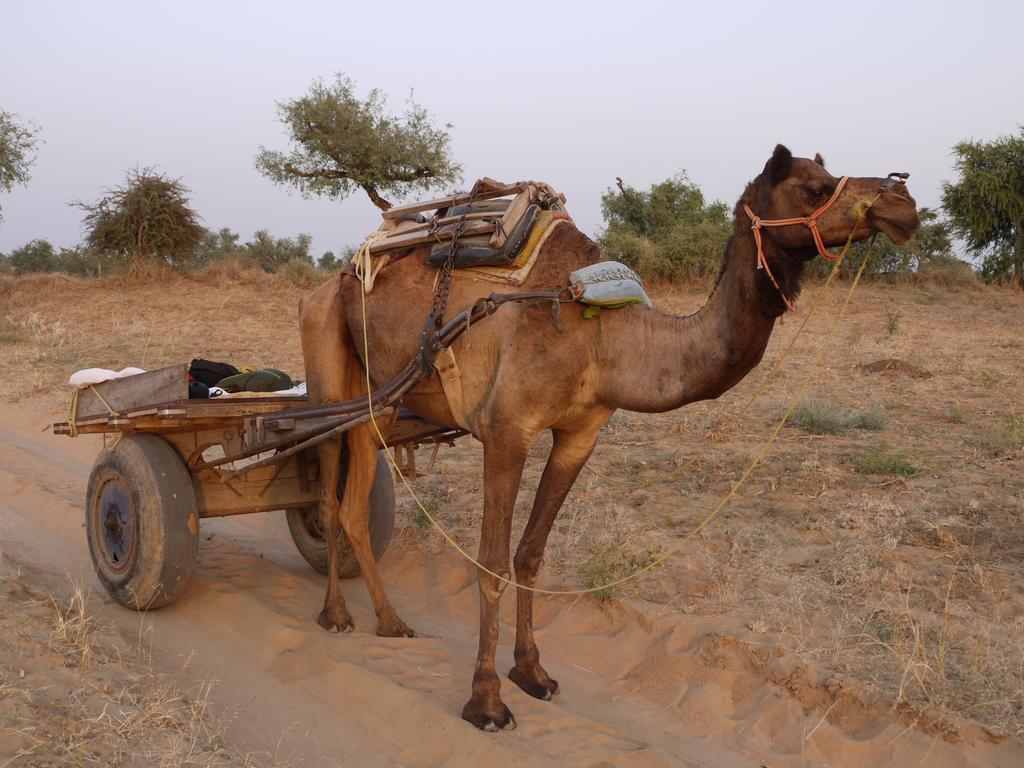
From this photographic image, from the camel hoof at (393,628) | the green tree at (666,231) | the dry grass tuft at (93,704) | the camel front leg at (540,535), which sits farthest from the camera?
the green tree at (666,231)

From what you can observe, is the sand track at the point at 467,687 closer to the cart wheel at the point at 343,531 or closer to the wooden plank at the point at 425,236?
the cart wheel at the point at 343,531

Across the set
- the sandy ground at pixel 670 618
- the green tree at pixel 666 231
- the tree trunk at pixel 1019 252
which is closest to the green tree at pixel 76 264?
the green tree at pixel 666 231

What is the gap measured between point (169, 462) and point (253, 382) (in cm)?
89

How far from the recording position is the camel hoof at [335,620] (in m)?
5.46

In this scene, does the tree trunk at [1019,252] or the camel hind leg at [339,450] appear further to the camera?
the tree trunk at [1019,252]

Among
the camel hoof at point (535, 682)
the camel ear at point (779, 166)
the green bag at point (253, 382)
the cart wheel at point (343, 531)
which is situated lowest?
the camel hoof at point (535, 682)

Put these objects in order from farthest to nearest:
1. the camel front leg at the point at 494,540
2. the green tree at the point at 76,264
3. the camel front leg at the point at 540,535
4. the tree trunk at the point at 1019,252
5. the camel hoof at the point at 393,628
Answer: the green tree at the point at 76,264 → the tree trunk at the point at 1019,252 → the camel hoof at the point at 393,628 → the camel front leg at the point at 540,535 → the camel front leg at the point at 494,540

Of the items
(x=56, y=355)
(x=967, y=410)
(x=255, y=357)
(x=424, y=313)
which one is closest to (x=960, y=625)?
(x=424, y=313)

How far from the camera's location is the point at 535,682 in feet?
15.1

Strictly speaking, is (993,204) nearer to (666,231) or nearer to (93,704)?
(666,231)

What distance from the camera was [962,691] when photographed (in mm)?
3980

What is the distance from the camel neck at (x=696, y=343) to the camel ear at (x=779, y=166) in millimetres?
242

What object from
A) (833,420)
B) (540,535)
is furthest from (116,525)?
(833,420)

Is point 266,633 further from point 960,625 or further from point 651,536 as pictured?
point 960,625
